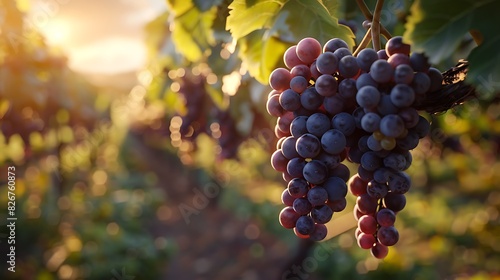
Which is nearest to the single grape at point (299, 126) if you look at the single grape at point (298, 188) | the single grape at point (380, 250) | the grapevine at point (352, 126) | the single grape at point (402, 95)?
the grapevine at point (352, 126)

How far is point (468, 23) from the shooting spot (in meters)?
0.77

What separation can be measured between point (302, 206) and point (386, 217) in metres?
0.19

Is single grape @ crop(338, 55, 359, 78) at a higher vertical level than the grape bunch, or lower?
higher

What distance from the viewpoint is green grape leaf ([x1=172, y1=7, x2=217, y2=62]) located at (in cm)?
166

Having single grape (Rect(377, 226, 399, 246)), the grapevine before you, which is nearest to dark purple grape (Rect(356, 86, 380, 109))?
the grapevine

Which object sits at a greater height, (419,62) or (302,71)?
(302,71)

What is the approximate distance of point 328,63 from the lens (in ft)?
2.94

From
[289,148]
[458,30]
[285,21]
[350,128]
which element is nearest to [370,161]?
[350,128]

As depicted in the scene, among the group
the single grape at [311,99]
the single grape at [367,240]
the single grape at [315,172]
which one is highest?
the single grape at [311,99]

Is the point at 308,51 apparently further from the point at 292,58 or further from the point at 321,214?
the point at 321,214

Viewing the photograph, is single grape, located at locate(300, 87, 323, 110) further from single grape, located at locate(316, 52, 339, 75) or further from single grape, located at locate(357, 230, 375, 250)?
single grape, located at locate(357, 230, 375, 250)

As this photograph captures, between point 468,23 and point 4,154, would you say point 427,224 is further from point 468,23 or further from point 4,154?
point 468,23

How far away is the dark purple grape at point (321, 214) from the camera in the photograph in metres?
0.97

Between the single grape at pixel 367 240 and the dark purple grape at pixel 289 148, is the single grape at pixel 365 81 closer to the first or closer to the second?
the dark purple grape at pixel 289 148
